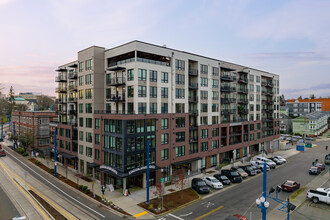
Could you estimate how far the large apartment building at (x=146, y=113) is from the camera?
33.1 m

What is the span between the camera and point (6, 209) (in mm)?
26672

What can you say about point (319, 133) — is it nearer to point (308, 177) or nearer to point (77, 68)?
point (308, 177)

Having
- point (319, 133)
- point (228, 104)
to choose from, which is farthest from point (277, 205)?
point (319, 133)

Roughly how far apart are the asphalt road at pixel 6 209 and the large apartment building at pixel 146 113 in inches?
459

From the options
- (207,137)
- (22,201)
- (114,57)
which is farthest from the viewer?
(207,137)

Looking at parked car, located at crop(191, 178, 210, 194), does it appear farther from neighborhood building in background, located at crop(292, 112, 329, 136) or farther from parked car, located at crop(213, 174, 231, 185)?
neighborhood building in background, located at crop(292, 112, 329, 136)

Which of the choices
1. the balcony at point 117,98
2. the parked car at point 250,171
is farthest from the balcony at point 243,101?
the balcony at point 117,98

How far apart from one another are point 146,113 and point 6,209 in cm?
2231

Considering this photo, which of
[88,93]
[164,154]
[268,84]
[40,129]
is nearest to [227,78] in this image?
[268,84]

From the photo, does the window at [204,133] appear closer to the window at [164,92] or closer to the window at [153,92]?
the window at [164,92]

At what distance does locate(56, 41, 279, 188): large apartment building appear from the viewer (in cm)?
3307

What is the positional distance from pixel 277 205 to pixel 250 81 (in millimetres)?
38519

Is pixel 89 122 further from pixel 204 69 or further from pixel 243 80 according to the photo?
pixel 243 80

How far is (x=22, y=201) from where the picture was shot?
2902 centimetres
